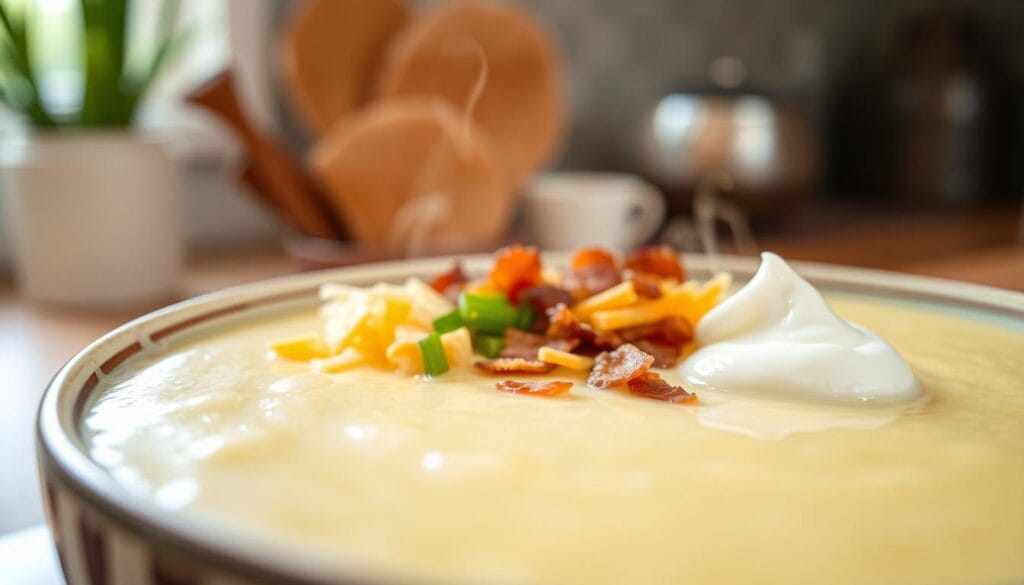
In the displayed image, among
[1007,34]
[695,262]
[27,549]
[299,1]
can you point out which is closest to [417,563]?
[27,549]

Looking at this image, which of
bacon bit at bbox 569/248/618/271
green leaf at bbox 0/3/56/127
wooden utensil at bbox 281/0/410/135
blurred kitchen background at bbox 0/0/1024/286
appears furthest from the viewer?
blurred kitchen background at bbox 0/0/1024/286

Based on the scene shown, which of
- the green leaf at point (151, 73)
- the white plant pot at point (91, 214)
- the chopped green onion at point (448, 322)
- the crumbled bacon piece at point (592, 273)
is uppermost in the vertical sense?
the green leaf at point (151, 73)

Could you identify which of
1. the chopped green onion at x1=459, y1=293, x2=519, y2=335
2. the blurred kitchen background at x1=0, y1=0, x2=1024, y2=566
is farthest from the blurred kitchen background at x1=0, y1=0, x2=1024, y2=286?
the chopped green onion at x1=459, y1=293, x2=519, y2=335

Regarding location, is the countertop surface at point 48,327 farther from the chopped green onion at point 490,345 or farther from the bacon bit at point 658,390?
the bacon bit at point 658,390

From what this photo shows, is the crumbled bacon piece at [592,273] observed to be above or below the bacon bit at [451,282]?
above

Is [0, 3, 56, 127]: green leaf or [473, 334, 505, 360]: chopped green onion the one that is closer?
[473, 334, 505, 360]: chopped green onion

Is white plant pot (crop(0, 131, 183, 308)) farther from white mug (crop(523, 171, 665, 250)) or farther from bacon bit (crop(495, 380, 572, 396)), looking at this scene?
bacon bit (crop(495, 380, 572, 396))

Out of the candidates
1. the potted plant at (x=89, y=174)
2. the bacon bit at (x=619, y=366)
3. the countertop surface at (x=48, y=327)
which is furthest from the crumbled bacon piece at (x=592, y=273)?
the potted plant at (x=89, y=174)

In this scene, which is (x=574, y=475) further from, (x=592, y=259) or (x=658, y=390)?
(x=592, y=259)
